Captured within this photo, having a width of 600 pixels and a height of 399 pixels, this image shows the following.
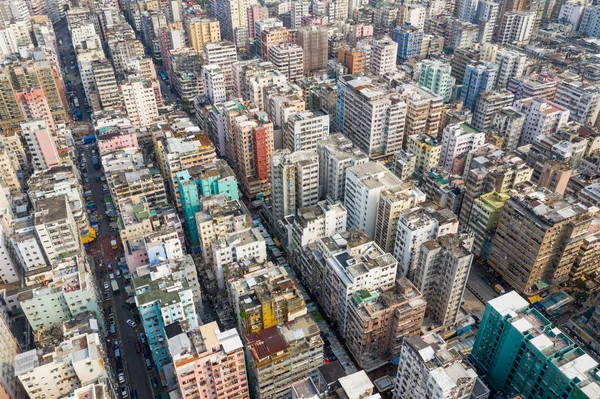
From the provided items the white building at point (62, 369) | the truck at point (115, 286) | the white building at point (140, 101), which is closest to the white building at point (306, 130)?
the white building at point (140, 101)

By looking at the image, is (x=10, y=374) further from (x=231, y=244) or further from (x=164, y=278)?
(x=231, y=244)

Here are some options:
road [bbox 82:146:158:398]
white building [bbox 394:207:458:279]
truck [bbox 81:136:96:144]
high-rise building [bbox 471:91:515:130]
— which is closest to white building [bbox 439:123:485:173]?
high-rise building [bbox 471:91:515:130]

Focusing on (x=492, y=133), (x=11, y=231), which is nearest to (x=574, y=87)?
(x=492, y=133)

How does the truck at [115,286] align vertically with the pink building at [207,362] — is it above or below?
below

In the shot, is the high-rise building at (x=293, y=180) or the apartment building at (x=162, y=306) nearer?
the apartment building at (x=162, y=306)

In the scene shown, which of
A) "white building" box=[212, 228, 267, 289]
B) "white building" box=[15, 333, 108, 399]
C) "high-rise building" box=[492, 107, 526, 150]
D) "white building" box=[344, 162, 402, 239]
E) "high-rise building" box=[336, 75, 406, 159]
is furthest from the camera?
"high-rise building" box=[492, 107, 526, 150]

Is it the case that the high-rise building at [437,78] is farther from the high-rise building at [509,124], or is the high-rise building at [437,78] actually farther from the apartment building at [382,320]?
the apartment building at [382,320]

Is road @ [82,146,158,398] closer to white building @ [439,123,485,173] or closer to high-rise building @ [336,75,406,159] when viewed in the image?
high-rise building @ [336,75,406,159]
